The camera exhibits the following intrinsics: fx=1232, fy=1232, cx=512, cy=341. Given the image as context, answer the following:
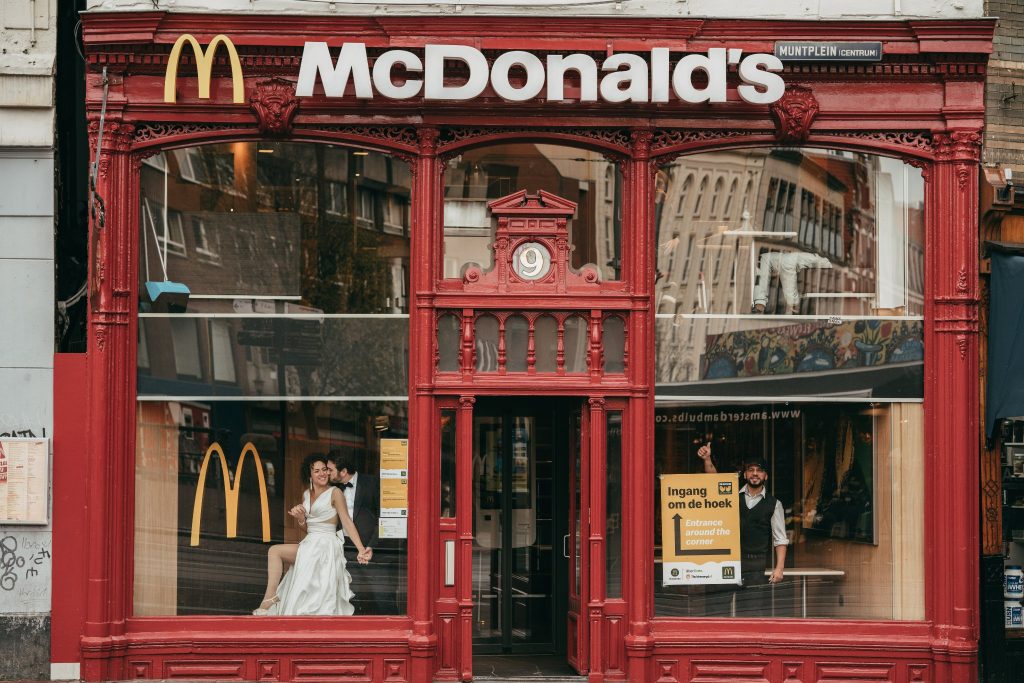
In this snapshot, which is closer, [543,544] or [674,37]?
[674,37]

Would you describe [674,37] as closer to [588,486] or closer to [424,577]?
[588,486]

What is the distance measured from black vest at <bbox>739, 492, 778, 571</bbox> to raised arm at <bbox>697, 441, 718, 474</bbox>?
42 cm

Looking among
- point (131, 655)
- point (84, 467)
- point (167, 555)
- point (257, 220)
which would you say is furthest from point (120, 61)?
point (131, 655)

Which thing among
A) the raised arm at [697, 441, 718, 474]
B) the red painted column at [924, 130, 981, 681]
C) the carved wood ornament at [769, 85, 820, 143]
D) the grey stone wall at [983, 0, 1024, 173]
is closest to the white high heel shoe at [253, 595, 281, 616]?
the raised arm at [697, 441, 718, 474]

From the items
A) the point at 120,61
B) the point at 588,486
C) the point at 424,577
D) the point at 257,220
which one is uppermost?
the point at 120,61

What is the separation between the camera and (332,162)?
43.8 feet

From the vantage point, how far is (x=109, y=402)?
12.9 meters

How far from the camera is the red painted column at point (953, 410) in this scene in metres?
13.0

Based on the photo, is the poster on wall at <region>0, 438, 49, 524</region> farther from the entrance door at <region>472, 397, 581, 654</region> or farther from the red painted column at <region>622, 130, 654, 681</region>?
the red painted column at <region>622, 130, 654, 681</region>

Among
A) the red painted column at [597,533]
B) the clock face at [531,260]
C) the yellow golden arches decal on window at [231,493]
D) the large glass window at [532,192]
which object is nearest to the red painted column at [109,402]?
the yellow golden arches decal on window at [231,493]

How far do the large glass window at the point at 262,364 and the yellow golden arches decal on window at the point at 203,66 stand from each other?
2.47ft

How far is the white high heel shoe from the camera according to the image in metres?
13.2

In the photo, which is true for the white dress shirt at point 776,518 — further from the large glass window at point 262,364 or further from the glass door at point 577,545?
the large glass window at point 262,364

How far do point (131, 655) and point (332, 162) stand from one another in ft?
18.5
